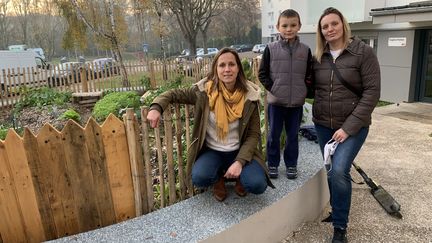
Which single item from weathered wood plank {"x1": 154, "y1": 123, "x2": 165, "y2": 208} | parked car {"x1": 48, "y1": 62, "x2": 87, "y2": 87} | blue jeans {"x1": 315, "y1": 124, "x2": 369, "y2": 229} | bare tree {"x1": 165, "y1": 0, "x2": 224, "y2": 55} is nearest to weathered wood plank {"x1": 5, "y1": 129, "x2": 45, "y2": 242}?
weathered wood plank {"x1": 154, "y1": 123, "x2": 165, "y2": 208}

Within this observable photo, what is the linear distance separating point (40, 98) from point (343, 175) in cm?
1069

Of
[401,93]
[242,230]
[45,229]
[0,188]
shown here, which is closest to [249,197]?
[242,230]

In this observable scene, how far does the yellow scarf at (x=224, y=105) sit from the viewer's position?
9.53 ft

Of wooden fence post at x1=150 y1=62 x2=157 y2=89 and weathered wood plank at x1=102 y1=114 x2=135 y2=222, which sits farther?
wooden fence post at x1=150 y1=62 x2=157 y2=89

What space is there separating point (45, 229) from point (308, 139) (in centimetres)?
311

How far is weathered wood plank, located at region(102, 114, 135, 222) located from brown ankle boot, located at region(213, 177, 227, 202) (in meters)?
0.68

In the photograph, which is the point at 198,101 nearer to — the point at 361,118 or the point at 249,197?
the point at 249,197

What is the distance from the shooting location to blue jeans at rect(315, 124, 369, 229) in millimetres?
2822

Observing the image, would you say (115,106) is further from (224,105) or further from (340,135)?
(340,135)

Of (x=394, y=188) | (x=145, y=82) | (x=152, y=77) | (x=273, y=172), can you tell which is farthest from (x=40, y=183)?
(x=152, y=77)

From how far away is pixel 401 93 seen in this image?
10.5m

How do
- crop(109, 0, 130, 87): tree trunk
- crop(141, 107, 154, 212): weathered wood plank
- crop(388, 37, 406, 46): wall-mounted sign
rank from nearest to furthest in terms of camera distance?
crop(141, 107, 154, 212): weathered wood plank, crop(388, 37, 406, 46): wall-mounted sign, crop(109, 0, 130, 87): tree trunk

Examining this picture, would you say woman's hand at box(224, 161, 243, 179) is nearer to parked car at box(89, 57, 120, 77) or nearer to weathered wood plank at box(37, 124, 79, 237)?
weathered wood plank at box(37, 124, 79, 237)

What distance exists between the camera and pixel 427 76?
1016cm
